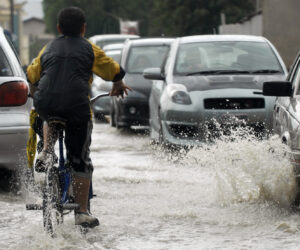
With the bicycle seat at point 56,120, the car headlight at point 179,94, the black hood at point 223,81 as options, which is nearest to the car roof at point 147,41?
the black hood at point 223,81

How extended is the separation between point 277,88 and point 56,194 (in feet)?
7.53

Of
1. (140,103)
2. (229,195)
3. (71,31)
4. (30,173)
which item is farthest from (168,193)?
(140,103)

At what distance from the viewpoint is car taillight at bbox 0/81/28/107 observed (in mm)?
8531

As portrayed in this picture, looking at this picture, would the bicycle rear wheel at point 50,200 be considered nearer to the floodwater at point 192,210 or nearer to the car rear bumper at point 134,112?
the floodwater at point 192,210

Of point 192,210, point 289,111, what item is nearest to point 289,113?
point 289,111

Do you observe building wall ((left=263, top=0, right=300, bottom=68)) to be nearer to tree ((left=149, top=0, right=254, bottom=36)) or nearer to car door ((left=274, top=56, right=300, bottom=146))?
tree ((left=149, top=0, right=254, bottom=36))

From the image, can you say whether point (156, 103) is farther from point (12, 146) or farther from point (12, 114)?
point (12, 146)

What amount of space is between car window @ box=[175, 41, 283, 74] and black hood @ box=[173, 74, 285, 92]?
0.93 ft

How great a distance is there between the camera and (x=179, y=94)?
38.0 feet

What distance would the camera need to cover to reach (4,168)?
29.0 ft

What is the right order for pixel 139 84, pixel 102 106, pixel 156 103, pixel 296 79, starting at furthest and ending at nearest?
pixel 102 106, pixel 139 84, pixel 156 103, pixel 296 79

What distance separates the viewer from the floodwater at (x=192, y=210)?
6469 millimetres

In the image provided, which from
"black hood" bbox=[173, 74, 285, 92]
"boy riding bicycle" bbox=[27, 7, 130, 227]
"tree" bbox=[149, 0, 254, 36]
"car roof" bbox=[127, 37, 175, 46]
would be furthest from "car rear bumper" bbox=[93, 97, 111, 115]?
"tree" bbox=[149, 0, 254, 36]

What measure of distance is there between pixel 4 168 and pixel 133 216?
1.79 metres
